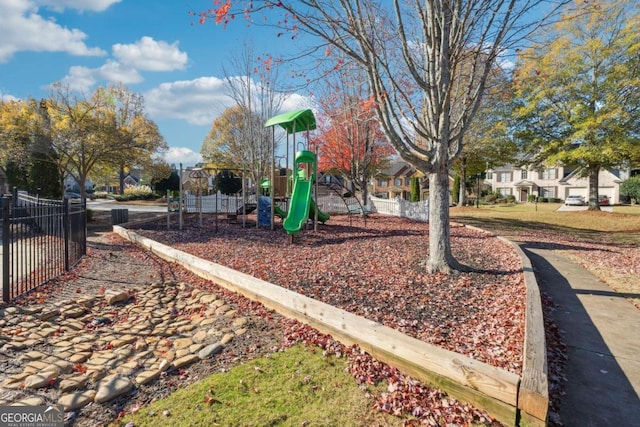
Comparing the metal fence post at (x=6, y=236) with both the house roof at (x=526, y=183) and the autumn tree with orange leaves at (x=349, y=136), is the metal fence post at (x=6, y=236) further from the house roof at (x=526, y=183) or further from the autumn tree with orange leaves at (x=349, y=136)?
the house roof at (x=526, y=183)

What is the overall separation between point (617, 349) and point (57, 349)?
5985 mm

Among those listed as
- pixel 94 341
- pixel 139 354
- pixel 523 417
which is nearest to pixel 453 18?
pixel 523 417

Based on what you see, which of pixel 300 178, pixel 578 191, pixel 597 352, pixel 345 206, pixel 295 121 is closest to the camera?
pixel 597 352

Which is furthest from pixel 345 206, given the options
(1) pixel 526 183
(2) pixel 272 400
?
(1) pixel 526 183

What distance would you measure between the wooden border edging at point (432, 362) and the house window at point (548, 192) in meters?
52.7

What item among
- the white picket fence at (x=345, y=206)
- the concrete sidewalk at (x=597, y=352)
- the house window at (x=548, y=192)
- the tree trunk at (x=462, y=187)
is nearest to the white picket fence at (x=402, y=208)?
the white picket fence at (x=345, y=206)

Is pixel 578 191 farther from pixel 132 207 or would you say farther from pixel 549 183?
pixel 132 207

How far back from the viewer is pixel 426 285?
5.19 metres

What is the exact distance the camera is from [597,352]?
3611 mm

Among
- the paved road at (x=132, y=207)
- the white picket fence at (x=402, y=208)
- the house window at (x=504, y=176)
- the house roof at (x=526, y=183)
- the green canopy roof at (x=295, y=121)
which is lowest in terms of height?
the paved road at (x=132, y=207)

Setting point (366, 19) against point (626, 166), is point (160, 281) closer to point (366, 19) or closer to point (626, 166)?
point (366, 19)

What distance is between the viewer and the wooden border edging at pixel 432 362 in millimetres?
2408

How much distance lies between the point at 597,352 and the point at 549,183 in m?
53.8

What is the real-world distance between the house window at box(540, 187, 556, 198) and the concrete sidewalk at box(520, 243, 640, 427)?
49.7 meters
